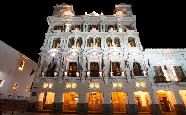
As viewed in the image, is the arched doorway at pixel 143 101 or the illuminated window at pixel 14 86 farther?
the illuminated window at pixel 14 86

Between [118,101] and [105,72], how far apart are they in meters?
4.57

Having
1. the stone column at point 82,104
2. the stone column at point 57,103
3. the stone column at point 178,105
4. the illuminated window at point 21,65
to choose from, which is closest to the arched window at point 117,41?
the stone column at point 82,104

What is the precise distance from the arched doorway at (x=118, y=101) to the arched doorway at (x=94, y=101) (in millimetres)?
1929

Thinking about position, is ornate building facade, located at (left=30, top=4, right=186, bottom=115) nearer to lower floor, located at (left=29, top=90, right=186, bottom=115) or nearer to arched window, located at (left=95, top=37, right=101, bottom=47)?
lower floor, located at (left=29, top=90, right=186, bottom=115)

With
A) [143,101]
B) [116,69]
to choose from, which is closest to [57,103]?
[116,69]

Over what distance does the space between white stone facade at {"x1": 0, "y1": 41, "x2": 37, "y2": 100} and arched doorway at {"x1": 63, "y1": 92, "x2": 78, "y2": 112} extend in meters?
12.2

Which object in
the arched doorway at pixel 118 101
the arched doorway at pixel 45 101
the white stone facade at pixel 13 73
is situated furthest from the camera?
the white stone facade at pixel 13 73

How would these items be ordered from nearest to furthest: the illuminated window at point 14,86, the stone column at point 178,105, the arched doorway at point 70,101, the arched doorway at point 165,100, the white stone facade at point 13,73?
1. the stone column at point 178,105
2. the arched doorway at point 70,101
3. the arched doorway at point 165,100
4. the white stone facade at point 13,73
5. the illuminated window at point 14,86

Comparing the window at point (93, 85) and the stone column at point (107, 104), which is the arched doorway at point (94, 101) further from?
the window at point (93, 85)

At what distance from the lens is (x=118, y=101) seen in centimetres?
2962

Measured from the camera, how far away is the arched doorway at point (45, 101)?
27.9 m

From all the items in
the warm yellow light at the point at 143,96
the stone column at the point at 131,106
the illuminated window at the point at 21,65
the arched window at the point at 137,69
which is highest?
the illuminated window at the point at 21,65

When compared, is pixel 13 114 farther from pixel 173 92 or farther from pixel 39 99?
pixel 173 92

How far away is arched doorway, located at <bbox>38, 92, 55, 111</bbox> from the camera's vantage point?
2787 cm
